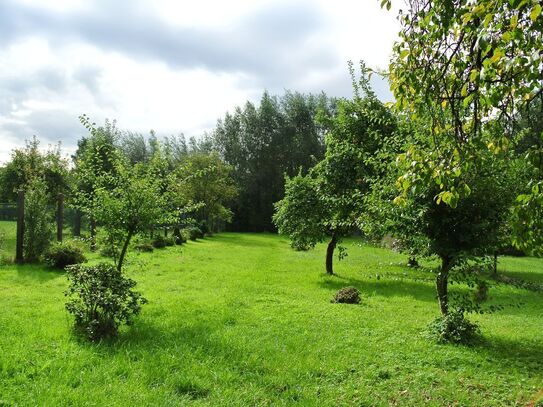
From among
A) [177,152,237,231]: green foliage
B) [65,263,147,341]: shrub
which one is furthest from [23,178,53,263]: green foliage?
[177,152,237,231]: green foliage

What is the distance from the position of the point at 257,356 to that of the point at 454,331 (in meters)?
3.27

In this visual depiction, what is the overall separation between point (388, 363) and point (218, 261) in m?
12.1

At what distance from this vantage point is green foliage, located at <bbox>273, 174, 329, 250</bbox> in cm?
1522

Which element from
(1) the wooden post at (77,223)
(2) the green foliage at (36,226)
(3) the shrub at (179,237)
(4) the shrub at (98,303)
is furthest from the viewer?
(3) the shrub at (179,237)

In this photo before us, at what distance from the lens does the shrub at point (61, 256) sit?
41.8 ft

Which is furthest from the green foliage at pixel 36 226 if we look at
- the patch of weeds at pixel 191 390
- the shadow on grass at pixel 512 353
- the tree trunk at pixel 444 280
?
the shadow on grass at pixel 512 353

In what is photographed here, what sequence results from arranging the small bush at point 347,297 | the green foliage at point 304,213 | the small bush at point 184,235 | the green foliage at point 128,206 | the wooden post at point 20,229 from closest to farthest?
1. the green foliage at point 128,206
2. the small bush at point 347,297
3. the wooden post at point 20,229
4. the green foliage at point 304,213
5. the small bush at point 184,235

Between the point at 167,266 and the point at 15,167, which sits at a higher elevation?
the point at 15,167

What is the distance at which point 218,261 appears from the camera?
17.4 m

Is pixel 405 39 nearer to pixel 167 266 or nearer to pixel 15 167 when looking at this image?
pixel 167 266

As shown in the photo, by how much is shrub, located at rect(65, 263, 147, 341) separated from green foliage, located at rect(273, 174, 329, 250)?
9011mm

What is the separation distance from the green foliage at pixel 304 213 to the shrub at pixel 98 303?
9.01 meters

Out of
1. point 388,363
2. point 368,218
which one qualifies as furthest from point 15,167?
point 388,363

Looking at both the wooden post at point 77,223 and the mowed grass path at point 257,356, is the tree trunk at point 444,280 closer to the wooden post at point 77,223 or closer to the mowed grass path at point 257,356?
the mowed grass path at point 257,356
